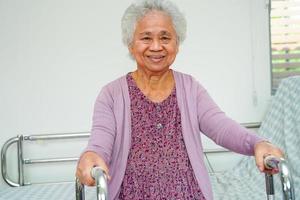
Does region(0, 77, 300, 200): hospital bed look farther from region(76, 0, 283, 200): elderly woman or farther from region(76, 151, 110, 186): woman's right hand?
region(76, 151, 110, 186): woman's right hand

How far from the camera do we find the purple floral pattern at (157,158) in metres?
1.07

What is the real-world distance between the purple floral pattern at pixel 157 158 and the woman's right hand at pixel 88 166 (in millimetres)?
263

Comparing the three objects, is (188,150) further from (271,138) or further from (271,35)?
(271,35)

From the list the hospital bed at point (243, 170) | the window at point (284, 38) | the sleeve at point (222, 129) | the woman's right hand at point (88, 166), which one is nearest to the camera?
the woman's right hand at point (88, 166)

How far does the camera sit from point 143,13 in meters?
1.11

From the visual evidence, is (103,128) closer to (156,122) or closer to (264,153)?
(156,122)

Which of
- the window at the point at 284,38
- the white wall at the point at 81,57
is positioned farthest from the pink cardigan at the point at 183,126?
the window at the point at 284,38

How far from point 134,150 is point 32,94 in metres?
1.26

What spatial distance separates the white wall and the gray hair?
977 millimetres

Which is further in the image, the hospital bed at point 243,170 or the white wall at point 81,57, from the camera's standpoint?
the white wall at point 81,57

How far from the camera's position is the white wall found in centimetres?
213

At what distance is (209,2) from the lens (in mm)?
2188

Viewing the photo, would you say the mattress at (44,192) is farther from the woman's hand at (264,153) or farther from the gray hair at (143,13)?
the woman's hand at (264,153)

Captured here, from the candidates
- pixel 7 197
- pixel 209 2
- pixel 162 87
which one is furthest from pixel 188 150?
pixel 209 2
